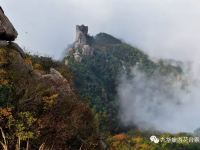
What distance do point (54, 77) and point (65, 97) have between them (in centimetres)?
450

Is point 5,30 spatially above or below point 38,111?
above

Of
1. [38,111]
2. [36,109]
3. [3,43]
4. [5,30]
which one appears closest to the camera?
[36,109]

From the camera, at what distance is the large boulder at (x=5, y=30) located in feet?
132

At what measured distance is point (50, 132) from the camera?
115 ft

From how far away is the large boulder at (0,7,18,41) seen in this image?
40.3m

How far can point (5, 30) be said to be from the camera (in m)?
40.7

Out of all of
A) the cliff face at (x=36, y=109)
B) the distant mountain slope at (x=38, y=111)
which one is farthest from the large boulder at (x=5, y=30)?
the distant mountain slope at (x=38, y=111)

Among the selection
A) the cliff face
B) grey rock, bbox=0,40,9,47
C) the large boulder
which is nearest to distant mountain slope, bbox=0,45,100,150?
the cliff face

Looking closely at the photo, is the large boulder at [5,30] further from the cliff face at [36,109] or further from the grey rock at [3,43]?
the grey rock at [3,43]

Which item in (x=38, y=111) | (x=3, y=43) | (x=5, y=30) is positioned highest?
(x=5, y=30)

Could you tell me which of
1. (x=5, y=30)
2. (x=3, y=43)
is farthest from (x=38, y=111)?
(x=5, y=30)

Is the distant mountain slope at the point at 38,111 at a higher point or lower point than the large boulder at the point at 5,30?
lower

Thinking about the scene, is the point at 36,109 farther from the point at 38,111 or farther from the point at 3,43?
the point at 3,43

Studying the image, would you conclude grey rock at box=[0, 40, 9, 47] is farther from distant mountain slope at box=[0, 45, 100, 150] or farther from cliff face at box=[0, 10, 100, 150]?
distant mountain slope at box=[0, 45, 100, 150]
